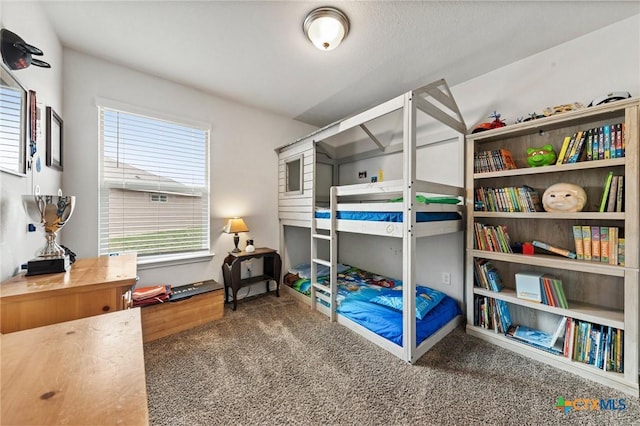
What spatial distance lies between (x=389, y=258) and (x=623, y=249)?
194cm

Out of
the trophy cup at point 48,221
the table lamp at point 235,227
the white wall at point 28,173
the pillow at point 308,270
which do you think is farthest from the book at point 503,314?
the white wall at point 28,173

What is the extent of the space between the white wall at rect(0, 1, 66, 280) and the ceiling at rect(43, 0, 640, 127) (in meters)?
0.23

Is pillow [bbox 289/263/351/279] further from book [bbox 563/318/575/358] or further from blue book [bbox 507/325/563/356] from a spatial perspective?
book [bbox 563/318/575/358]

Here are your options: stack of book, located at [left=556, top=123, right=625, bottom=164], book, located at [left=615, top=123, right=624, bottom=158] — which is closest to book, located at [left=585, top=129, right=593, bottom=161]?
stack of book, located at [left=556, top=123, right=625, bottom=164]

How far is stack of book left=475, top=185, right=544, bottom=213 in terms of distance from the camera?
196 cm

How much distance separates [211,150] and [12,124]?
5.38ft

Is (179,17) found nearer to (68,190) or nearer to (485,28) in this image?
(68,190)

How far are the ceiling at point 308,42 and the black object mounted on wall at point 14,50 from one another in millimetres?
696

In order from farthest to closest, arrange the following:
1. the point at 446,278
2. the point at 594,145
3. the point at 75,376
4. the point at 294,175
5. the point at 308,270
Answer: the point at 308,270, the point at 294,175, the point at 446,278, the point at 594,145, the point at 75,376

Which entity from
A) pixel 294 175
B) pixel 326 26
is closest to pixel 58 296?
pixel 326 26

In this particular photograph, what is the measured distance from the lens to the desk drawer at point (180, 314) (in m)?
2.09

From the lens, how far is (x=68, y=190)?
6.84ft

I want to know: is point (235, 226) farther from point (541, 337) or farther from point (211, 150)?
point (541, 337)

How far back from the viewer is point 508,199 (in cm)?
206
